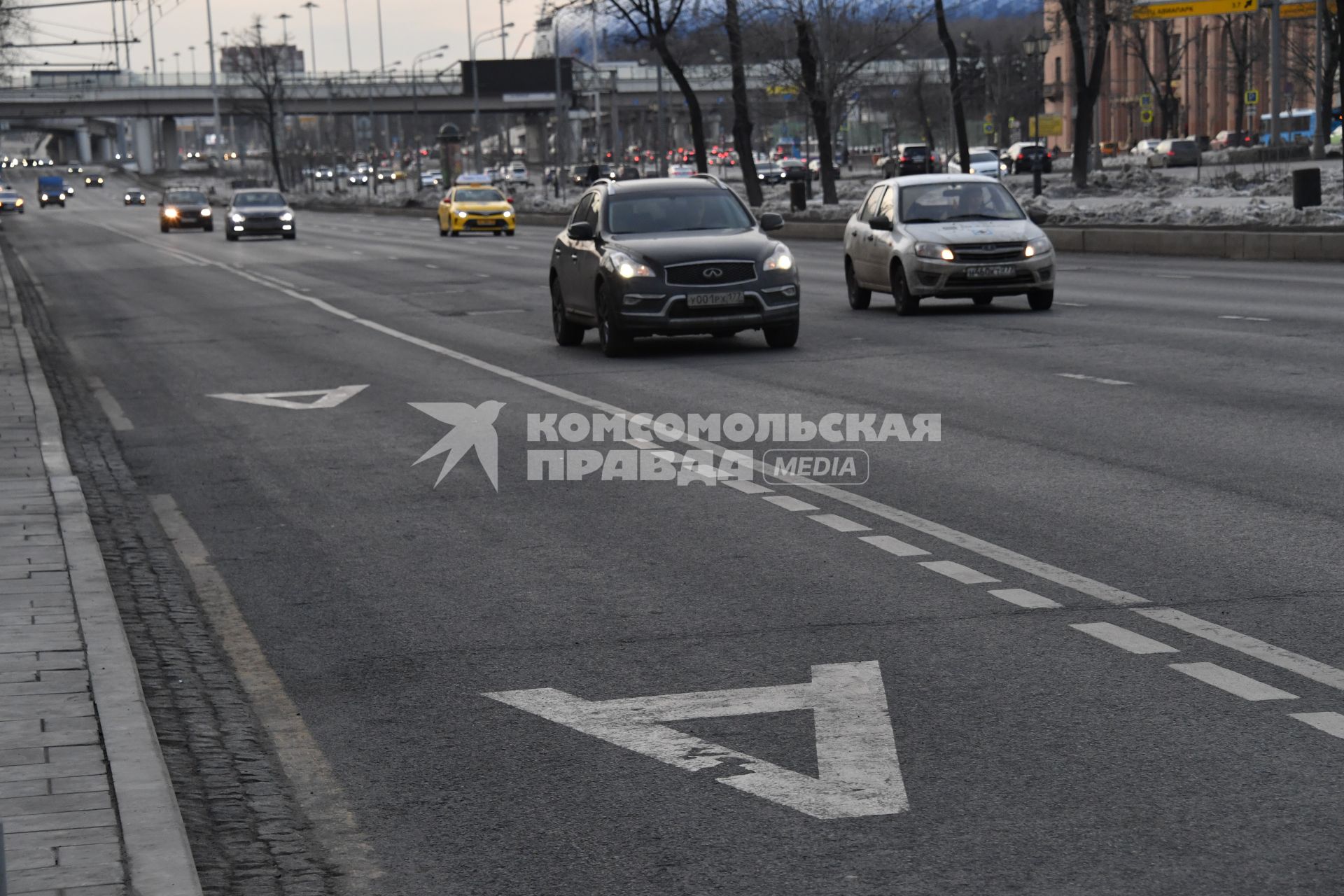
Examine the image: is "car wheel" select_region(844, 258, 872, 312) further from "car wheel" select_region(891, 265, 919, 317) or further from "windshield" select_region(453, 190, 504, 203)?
"windshield" select_region(453, 190, 504, 203)

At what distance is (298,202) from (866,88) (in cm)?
3243

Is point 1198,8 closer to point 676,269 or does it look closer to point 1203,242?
point 1203,242

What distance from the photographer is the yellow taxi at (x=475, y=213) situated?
58312mm

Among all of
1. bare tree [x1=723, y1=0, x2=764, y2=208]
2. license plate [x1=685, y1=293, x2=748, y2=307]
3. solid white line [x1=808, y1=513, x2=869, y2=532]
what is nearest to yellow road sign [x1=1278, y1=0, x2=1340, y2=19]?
bare tree [x1=723, y1=0, x2=764, y2=208]

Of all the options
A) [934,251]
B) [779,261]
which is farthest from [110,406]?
[934,251]

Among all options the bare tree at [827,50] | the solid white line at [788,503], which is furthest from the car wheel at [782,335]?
the bare tree at [827,50]

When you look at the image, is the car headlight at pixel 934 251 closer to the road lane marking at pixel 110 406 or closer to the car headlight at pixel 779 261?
the car headlight at pixel 779 261

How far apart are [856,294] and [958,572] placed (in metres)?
16.2

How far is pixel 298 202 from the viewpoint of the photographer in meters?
107

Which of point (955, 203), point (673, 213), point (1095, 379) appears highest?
point (673, 213)

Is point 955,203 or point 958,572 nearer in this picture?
point 958,572

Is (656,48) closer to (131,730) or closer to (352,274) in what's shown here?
(352,274)

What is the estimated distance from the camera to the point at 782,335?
63.1 feet

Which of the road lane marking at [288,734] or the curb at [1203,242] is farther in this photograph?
the curb at [1203,242]
